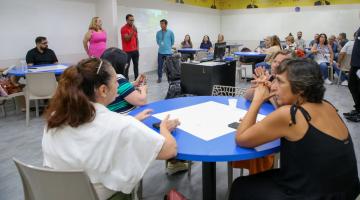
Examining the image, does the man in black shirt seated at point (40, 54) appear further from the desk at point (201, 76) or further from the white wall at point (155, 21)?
the white wall at point (155, 21)

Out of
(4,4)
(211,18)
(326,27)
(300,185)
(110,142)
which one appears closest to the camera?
(110,142)

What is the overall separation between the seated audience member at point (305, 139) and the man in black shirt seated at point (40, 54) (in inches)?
194

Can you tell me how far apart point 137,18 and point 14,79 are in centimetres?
442

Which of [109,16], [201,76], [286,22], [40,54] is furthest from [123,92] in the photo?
[286,22]

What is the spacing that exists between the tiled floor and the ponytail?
1.38m

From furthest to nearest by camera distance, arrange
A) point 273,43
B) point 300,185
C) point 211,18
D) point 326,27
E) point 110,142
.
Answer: point 211,18 → point 326,27 → point 273,43 → point 300,185 → point 110,142

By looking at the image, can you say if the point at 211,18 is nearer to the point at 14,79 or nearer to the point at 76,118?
the point at 14,79

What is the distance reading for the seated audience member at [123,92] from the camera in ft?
7.10

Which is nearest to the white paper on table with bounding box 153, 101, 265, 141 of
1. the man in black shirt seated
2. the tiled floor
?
the tiled floor

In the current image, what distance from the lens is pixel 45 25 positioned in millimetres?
6152

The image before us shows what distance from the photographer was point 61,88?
1.21m

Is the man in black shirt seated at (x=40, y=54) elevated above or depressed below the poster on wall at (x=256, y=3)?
below

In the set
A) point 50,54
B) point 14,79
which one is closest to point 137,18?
point 50,54

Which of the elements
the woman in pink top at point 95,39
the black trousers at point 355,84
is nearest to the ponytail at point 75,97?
the black trousers at point 355,84
